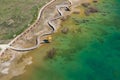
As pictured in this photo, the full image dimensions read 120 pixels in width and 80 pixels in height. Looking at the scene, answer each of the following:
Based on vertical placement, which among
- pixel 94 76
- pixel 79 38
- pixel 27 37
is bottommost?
pixel 94 76

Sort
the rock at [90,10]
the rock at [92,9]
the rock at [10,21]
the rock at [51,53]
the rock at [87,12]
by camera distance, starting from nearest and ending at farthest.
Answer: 1. the rock at [51,53]
2. the rock at [10,21]
3. the rock at [87,12]
4. the rock at [90,10]
5. the rock at [92,9]

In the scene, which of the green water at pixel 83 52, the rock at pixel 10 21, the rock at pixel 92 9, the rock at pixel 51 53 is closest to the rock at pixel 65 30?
the green water at pixel 83 52

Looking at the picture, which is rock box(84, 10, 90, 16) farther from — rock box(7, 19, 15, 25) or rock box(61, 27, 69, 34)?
rock box(7, 19, 15, 25)

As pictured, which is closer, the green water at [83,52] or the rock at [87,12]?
the green water at [83,52]

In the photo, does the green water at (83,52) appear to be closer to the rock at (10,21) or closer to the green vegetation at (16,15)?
the green vegetation at (16,15)

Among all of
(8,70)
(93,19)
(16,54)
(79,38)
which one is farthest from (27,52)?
(93,19)

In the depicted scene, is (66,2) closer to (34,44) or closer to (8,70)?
(34,44)
